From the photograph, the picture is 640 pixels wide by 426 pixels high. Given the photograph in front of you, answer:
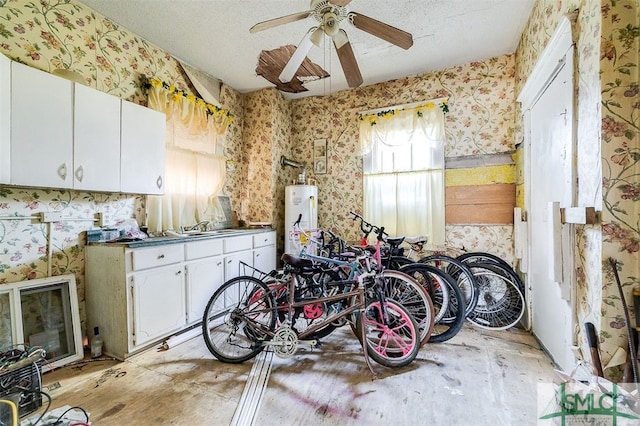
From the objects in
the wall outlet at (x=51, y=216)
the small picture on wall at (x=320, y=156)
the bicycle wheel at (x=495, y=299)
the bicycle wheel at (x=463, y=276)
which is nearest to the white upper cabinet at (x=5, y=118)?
the wall outlet at (x=51, y=216)

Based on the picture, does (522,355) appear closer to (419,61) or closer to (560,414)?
(560,414)

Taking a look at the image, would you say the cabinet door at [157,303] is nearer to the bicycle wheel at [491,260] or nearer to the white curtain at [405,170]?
the white curtain at [405,170]

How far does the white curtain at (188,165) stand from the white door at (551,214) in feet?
10.8

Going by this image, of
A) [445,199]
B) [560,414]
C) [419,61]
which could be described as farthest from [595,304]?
[419,61]

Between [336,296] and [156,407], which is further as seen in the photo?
[336,296]

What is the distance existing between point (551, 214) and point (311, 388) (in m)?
1.92

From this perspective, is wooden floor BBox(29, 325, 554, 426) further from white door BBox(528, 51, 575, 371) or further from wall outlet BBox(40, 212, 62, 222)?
wall outlet BBox(40, 212, 62, 222)

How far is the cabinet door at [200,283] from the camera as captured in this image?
2508 millimetres

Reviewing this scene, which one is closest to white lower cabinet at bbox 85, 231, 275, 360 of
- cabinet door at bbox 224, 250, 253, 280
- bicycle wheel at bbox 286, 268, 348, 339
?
cabinet door at bbox 224, 250, 253, 280

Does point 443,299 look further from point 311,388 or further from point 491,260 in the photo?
point 311,388

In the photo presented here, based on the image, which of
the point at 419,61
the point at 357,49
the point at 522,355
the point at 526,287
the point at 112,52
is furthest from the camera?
the point at 419,61

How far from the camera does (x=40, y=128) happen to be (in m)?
1.79

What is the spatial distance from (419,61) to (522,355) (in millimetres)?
3079

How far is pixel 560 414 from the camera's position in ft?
4.25
